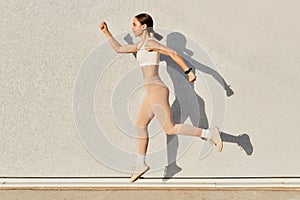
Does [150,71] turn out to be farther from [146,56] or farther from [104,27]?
[104,27]

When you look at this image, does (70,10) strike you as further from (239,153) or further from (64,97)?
(239,153)

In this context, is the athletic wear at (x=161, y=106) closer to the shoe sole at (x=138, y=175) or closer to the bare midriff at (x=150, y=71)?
the bare midriff at (x=150, y=71)

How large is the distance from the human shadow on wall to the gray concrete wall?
1.1 inches

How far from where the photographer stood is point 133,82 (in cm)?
417

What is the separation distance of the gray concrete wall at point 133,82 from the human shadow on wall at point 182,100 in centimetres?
3

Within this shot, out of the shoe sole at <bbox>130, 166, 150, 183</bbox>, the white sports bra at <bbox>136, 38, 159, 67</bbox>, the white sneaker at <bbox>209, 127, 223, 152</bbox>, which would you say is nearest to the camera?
the white sports bra at <bbox>136, 38, 159, 67</bbox>

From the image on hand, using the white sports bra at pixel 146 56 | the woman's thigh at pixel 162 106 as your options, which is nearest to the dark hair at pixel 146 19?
the white sports bra at pixel 146 56

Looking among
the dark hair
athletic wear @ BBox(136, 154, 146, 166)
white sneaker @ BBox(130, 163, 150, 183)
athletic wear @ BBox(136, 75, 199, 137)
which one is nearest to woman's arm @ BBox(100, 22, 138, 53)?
the dark hair

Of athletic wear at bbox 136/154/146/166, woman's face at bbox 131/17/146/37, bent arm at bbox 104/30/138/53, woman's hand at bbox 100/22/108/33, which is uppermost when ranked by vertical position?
woman's hand at bbox 100/22/108/33

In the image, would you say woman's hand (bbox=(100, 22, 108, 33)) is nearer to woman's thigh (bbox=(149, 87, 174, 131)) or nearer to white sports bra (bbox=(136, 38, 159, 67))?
white sports bra (bbox=(136, 38, 159, 67))

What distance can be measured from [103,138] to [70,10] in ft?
5.32

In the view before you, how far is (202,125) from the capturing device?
4215mm

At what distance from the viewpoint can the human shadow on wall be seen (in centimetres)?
409

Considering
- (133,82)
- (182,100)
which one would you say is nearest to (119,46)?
(133,82)
